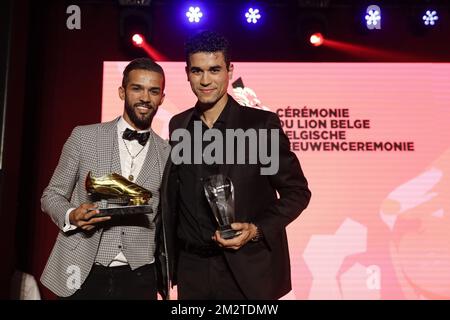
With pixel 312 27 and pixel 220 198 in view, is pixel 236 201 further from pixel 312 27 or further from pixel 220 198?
pixel 312 27

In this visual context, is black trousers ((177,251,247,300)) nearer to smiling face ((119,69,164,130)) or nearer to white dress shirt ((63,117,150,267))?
white dress shirt ((63,117,150,267))

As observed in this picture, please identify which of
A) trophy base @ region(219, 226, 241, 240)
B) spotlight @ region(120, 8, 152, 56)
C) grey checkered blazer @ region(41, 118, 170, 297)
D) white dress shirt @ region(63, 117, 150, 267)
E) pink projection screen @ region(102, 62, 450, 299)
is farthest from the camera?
spotlight @ region(120, 8, 152, 56)

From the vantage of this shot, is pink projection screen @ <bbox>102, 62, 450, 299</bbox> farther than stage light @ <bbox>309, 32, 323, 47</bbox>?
No

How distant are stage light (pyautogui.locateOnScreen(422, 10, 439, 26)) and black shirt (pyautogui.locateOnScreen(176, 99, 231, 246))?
8.62ft

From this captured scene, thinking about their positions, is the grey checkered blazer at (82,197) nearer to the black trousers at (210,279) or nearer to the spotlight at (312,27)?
the black trousers at (210,279)

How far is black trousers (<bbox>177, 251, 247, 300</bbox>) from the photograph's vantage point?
1.85m

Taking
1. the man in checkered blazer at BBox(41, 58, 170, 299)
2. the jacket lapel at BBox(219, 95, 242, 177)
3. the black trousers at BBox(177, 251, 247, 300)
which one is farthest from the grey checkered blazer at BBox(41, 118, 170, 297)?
the jacket lapel at BBox(219, 95, 242, 177)

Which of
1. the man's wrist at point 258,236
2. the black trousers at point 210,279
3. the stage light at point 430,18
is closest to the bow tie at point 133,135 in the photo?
the black trousers at point 210,279

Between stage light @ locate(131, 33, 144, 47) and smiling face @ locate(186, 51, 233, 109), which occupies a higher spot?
stage light @ locate(131, 33, 144, 47)

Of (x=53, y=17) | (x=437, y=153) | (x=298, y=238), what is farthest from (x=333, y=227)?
(x=53, y=17)

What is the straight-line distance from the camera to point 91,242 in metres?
1.94

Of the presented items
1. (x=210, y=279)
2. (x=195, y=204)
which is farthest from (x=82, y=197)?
(x=210, y=279)

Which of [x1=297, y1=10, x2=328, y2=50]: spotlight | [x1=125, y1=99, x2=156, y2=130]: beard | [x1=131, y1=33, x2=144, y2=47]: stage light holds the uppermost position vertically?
[x1=297, y1=10, x2=328, y2=50]: spotlight

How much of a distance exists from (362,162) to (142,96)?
2135 mm
